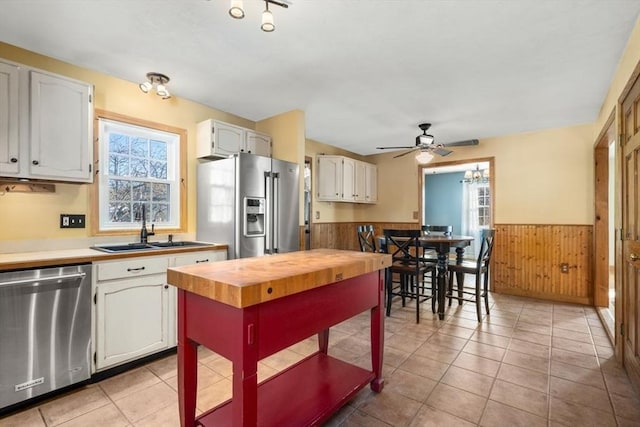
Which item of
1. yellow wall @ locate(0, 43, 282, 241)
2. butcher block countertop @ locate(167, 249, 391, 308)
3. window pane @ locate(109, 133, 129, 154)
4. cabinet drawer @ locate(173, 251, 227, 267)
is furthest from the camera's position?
window pane @ locate(109, 133, 129, 154)

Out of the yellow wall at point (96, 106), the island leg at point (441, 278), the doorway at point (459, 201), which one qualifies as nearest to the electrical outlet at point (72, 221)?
the yellow wall at point (96, 106)

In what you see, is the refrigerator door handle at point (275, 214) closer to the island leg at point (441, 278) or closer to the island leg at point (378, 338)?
the island leg at point (378, 338)

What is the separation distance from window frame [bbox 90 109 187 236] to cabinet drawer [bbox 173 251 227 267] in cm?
64

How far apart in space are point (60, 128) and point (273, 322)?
2.29 meters

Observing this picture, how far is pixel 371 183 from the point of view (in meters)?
5.96

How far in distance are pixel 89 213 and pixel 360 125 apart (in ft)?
10.8

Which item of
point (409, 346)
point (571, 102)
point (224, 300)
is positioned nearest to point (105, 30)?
point (224, 300)

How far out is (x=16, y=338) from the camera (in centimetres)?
185

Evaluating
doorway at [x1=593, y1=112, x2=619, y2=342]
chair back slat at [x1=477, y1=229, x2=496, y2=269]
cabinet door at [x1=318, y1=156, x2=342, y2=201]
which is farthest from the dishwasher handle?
doorway at [x1=593, y1=112, x2=619, y2=342]

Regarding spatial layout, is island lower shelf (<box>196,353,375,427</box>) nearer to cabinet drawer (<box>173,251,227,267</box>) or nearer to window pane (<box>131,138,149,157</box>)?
cabinet drawer (<box>173,251,227,267</box>)

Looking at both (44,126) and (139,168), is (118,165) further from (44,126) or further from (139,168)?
(44,126)

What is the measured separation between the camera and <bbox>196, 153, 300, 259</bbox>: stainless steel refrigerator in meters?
2.99

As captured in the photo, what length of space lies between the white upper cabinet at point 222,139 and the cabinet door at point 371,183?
2720mm

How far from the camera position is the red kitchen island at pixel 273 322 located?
120cm
